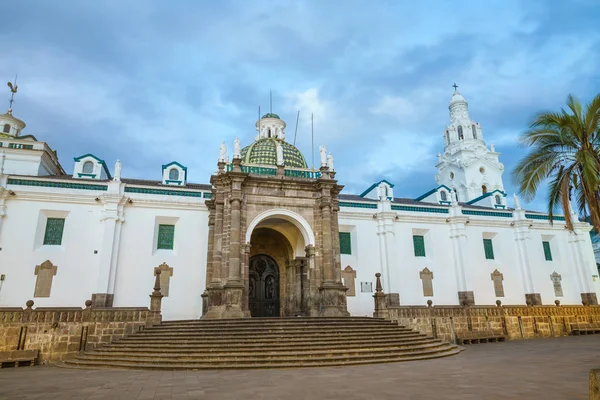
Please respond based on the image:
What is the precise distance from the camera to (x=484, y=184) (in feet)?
139

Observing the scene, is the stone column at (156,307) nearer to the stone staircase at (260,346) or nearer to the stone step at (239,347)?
the stone staircase at (260,346)

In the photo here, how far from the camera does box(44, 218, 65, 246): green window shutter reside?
75.5ft

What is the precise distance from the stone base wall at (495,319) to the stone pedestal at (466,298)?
16.0 feet

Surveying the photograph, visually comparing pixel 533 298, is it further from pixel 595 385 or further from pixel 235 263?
pixel 595 385

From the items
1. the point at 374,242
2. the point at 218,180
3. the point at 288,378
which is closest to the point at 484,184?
the point at 374,242

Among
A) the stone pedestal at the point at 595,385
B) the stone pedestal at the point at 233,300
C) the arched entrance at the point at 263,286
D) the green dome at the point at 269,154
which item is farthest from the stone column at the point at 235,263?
the stone pedestal at the point at 595,385

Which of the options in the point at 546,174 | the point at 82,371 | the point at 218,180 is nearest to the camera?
the point at 82,371

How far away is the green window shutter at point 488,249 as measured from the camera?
30.3m

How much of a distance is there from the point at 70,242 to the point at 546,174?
24.7 m

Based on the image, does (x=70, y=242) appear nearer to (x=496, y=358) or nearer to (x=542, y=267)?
(x=496, y=358)

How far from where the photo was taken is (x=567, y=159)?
15.6 metres

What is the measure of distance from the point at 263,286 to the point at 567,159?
17469 millimetres

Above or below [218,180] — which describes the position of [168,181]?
above

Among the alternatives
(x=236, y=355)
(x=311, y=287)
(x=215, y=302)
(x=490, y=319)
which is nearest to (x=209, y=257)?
(x=215, y=302)
